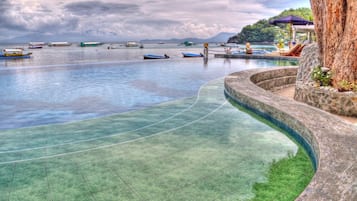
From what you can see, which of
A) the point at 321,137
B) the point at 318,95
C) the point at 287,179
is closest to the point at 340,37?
the point at 318,95

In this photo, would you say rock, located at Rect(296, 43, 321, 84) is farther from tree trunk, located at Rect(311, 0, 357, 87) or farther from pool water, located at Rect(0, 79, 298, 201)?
pool water, located at Rect(0, 79, 298, 201)

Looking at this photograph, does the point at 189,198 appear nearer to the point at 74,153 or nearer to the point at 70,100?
the point at 74,153

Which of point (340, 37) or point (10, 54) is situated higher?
point (10, 54)

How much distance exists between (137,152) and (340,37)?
6.72 m

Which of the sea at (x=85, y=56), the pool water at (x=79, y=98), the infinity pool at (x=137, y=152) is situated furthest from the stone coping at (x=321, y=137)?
the sea at (x=85, y=56)

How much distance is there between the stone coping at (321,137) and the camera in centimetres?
319

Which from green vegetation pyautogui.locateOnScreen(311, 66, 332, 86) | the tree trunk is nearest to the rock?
green vegetation pyautogui.locateOnScreen(311, 66, 332, 86)

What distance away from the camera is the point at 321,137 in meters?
5.05

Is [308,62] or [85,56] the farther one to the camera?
[85,56]

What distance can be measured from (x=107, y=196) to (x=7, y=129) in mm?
5610

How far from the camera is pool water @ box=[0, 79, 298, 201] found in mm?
4129

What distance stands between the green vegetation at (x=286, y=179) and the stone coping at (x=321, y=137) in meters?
0.25

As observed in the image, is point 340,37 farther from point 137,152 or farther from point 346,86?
point 137,152

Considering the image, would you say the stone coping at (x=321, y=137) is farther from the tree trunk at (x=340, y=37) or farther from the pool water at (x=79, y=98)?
the pool water at (x=79, y=98)
